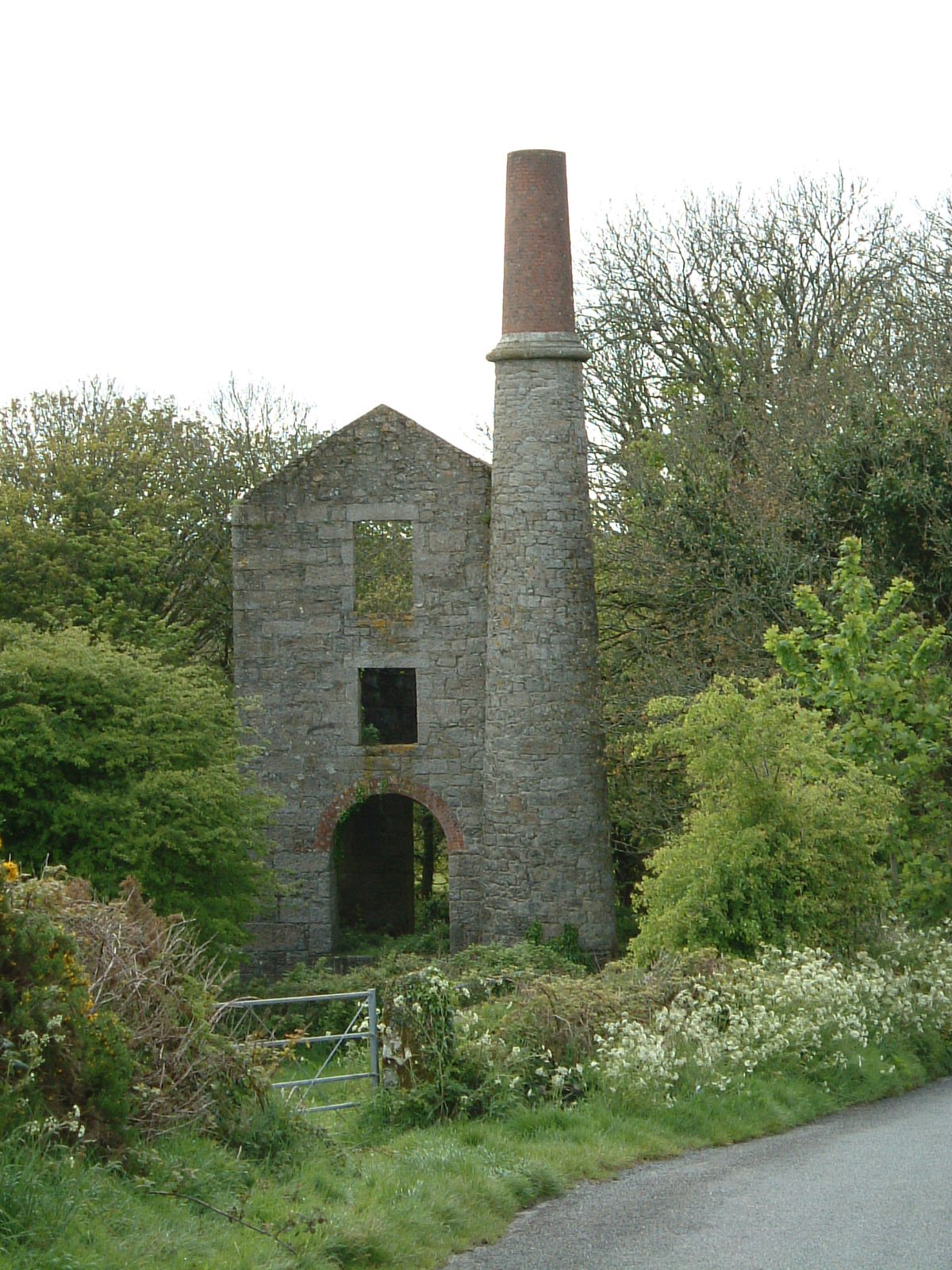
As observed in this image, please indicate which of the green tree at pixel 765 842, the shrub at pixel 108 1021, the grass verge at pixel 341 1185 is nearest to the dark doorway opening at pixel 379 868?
the green tree at pixel 765 842

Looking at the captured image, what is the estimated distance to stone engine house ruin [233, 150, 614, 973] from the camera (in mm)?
20766

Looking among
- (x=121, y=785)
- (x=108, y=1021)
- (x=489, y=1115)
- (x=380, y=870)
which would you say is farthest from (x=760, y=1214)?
(x=380, y=870)

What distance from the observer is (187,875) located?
1828cm

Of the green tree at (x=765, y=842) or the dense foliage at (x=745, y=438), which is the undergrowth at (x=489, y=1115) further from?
the dense foliage at (x=745, y=438)

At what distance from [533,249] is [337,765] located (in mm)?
7629

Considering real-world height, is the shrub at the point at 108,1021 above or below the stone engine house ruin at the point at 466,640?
below

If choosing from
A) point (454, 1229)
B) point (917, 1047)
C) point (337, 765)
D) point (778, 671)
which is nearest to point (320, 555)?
point (337, 765)

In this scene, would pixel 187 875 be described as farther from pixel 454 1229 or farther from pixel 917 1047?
pixel 454 1229

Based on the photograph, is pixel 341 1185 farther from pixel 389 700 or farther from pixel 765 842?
pixel 389 700

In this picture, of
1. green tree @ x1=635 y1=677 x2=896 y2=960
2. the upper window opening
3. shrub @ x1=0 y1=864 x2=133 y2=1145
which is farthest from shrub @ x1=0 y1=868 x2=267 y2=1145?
the upper window opening

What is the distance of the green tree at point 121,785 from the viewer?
17516 mm

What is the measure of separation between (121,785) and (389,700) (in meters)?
8.13

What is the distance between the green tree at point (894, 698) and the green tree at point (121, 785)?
269 inches

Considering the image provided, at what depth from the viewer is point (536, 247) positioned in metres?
20.8
